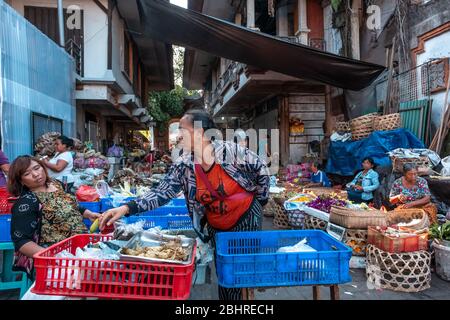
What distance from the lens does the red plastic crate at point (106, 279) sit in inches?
59.6

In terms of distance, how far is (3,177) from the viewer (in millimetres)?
4711

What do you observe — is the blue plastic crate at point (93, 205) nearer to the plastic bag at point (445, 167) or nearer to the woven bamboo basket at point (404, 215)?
the woven bamboo basket at point (404, 215)

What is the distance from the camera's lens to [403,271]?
3676 mm

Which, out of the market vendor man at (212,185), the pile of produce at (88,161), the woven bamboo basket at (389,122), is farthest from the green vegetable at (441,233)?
the pile of produce at (88,161)

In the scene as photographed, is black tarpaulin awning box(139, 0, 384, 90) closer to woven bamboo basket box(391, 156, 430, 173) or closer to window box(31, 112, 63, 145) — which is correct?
woven bamboo basket box(391, 156, 430, 173)

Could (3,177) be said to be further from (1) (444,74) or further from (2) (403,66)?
(2) (403,66)

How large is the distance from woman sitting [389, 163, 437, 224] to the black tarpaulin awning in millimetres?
3042

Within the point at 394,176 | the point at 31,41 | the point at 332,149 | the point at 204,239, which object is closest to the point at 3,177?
the point at 31,41

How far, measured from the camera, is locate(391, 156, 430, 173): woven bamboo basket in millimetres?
5871

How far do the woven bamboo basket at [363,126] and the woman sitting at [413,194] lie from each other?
2.80m

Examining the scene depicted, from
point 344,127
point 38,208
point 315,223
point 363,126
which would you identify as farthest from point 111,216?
point 344,127

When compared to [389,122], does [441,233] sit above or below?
below

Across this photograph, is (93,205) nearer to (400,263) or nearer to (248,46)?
(400,263)

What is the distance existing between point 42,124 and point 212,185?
18.5ft
